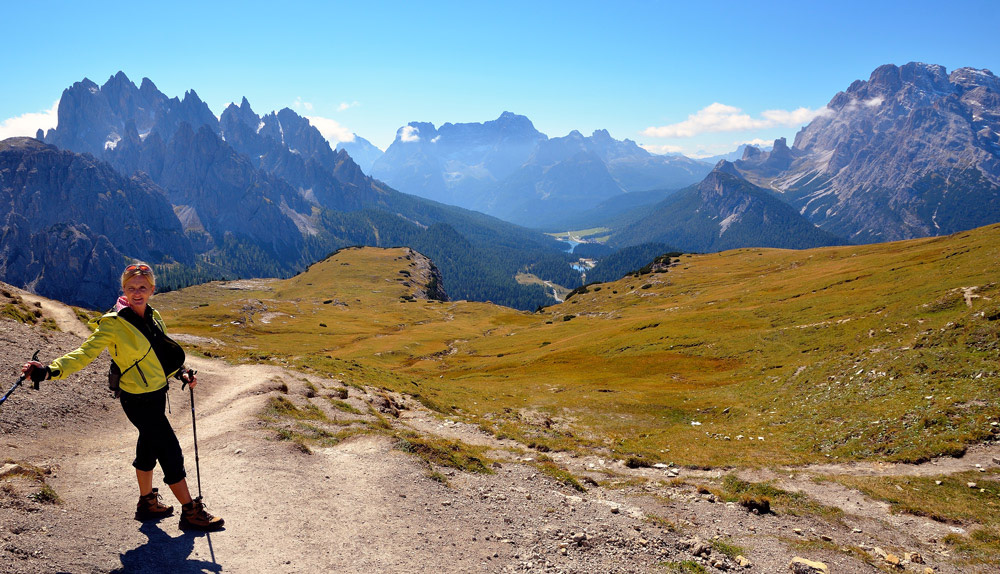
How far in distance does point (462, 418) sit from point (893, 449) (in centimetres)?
2446

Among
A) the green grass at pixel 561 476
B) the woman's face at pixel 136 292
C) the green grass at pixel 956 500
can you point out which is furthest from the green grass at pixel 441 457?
the green grass at pixel 956 500

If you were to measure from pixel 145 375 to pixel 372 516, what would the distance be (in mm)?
7012

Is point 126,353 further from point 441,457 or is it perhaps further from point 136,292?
point 441,457

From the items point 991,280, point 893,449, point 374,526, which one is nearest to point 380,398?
point 374,526

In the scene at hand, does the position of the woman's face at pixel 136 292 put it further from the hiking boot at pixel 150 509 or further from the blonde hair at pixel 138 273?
the hiking boot at pixel 150 509

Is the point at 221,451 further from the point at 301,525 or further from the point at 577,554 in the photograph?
the point at 577,554

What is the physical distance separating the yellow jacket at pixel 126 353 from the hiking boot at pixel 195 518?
2.99 meters

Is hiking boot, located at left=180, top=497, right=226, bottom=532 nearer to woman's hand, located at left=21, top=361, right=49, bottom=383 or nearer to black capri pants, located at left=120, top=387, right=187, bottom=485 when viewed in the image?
black capri pants, located at left=120, top=387, right=187, bottom=485

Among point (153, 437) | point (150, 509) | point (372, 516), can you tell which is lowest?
point (372, 516)

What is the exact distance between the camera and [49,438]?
16.5m

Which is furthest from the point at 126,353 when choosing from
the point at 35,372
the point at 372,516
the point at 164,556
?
the point at 372,516

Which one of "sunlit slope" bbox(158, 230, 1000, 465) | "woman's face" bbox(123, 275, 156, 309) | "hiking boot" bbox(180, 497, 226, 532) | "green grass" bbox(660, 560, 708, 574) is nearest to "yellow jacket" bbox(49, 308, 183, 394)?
"woman's face" bbox(123, 275, 156, 309)

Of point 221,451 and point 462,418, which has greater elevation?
point 221,451

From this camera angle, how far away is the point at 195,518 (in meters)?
10.7
